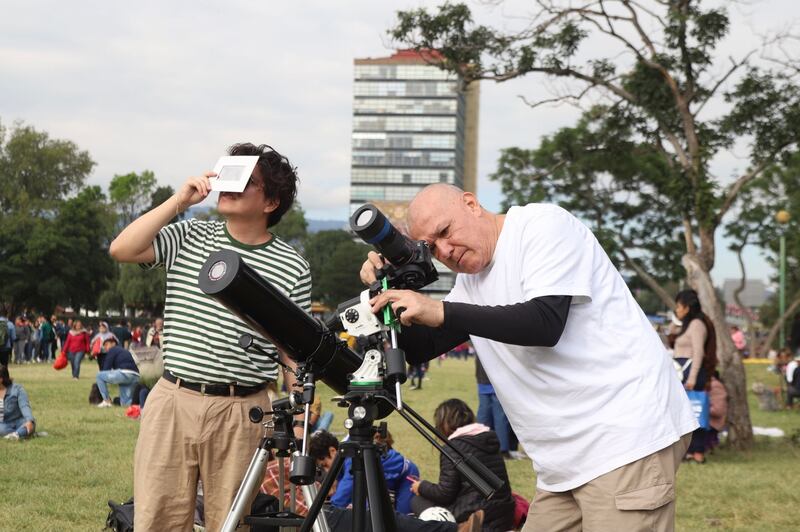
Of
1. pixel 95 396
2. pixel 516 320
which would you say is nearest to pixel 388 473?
pixel 516 320

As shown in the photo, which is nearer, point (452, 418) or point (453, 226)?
point (453, 226)

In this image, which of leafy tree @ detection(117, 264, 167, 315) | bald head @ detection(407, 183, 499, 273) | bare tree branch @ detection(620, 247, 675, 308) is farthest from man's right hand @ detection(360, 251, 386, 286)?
leafy tree @ detection(117, 264, 167, 315)

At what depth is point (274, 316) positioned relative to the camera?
9.53ft

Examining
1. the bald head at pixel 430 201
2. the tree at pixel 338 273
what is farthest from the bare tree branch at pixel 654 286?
the tree at pixel 338 273

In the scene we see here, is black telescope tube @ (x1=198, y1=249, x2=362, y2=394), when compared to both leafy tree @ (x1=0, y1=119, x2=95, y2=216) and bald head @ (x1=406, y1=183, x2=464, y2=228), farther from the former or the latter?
leafy tree @ (x1=0, y1=119, x2=95, y2=216)

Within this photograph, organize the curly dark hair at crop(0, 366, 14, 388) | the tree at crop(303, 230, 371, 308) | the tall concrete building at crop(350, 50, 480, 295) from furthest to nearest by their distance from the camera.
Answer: the tall concrete building at crop(350, 50, 480, 295), the tree at crop(303, 230, 371, 308), the curly dark hair at crop(0, 366, 14, 388)

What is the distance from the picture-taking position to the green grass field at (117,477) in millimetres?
7527

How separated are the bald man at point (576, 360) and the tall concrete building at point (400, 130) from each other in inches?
5978

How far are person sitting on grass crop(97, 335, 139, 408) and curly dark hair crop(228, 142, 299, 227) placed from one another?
13311 mm

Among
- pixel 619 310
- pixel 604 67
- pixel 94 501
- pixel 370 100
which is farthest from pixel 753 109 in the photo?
pixel 370 100

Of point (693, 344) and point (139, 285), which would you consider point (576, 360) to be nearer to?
point (693, 344)

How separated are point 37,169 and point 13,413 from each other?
5656 cm

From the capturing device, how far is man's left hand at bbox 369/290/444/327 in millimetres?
2641

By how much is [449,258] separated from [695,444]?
29.9 feet
